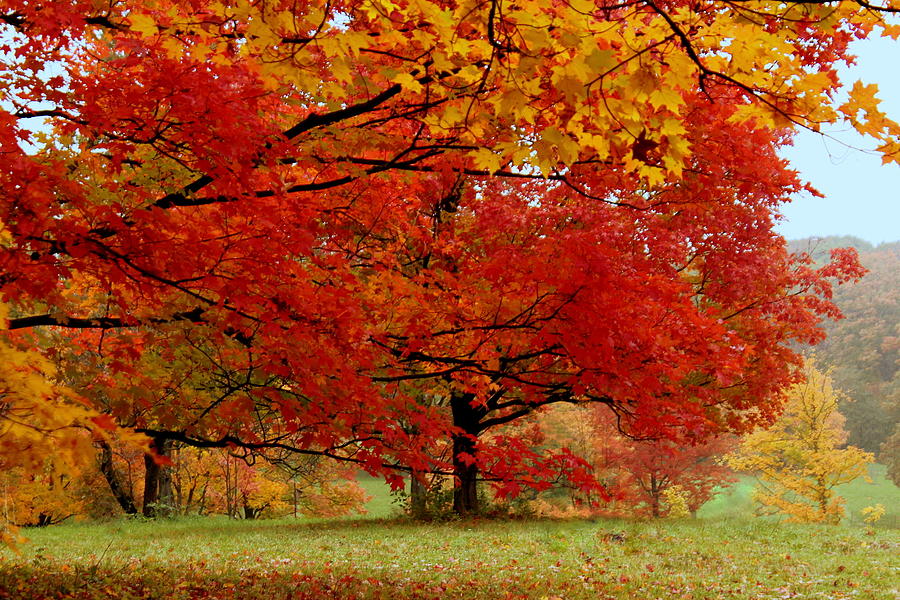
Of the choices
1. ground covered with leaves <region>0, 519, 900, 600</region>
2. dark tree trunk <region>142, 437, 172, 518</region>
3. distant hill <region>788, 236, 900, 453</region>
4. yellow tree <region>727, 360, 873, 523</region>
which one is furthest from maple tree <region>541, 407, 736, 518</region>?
distant hill <region>788, 236, 900, 453</region>

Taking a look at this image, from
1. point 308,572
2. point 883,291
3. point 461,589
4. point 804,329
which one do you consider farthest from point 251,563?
point 883,291

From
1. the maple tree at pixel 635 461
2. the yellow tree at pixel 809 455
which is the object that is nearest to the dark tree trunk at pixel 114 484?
the maple tree at pixel 635 461

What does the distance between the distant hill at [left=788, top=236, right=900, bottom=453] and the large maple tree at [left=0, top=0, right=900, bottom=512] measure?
53.2 m

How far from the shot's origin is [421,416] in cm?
558

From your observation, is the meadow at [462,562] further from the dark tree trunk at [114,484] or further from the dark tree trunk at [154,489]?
the dark tree trunk at [114,484]

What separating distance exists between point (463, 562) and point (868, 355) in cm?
6213

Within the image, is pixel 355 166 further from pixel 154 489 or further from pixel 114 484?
pixel 114 484

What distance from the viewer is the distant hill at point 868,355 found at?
5600 cm

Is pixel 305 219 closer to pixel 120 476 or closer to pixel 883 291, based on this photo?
pixel 120 476

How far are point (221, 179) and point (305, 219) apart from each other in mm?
989

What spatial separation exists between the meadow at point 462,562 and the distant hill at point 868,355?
45.8 m

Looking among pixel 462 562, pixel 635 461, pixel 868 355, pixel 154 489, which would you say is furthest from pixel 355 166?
pixel 868 355

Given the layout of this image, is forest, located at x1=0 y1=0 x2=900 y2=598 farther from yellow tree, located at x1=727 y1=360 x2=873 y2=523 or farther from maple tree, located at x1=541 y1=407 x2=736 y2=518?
maple tree, located at x1=541 y1=407 x2=736 y2=518

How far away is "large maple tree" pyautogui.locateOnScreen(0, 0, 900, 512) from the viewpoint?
2773 millimetres
